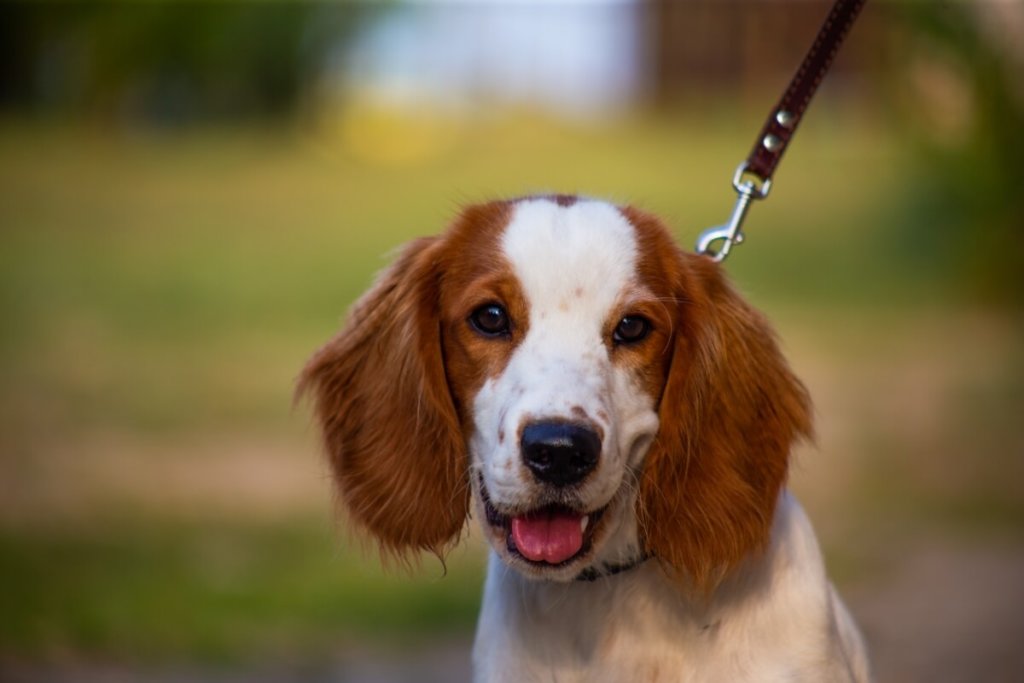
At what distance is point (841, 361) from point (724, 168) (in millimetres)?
10880

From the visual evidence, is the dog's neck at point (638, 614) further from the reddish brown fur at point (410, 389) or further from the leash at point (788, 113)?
the leash at point (788, 113)

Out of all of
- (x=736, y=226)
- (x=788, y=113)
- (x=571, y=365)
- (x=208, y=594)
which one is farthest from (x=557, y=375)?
(x=208, y=594)

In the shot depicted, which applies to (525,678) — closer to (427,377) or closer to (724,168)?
(427,377)

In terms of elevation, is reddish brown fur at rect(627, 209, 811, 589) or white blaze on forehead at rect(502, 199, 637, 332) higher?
white blaze on forehead at rect(502, 199, 637, 332)

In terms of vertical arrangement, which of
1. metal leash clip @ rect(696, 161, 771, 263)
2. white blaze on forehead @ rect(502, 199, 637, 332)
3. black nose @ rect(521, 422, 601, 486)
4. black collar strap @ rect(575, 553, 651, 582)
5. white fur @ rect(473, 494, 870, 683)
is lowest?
white fur @ rect(473, 494, 870, 683)

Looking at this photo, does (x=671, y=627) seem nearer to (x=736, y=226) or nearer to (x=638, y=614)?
(x=638, y=614)

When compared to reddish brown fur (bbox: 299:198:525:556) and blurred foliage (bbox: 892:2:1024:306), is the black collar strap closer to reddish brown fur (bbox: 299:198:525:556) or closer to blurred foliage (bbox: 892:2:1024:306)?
reddish brown fur (bbox: 299:198:525:556)

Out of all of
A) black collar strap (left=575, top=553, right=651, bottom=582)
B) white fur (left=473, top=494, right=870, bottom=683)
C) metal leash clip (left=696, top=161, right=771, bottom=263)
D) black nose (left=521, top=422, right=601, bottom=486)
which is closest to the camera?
black nose (left=521, top=422, right=601, bottom=486)

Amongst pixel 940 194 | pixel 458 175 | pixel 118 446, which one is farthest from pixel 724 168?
pixel 118 446

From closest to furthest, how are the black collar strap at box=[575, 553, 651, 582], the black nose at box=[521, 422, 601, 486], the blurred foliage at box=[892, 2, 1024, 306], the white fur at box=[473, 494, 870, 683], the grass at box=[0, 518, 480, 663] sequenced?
1. the black nose at box=[521, 422, 601, 486]
2. the white fur at box=[473, 494, 870, 683]
3. the black collar strap at box=[575, 553, 651, 582]
4. the grass at box=[0, 518, 480, 663]
5. the blurred foliage at box=[892, 2, 1024, 306]

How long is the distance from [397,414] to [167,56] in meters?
23.9

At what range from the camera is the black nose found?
3000mm

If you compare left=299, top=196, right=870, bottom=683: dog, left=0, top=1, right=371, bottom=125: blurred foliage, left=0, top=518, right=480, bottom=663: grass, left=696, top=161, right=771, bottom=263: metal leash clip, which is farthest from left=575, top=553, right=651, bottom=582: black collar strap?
left=0, top=1, right=371, bottom=125: blurred foliage

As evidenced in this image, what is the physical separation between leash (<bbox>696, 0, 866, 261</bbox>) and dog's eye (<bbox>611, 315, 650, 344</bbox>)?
0.54m
